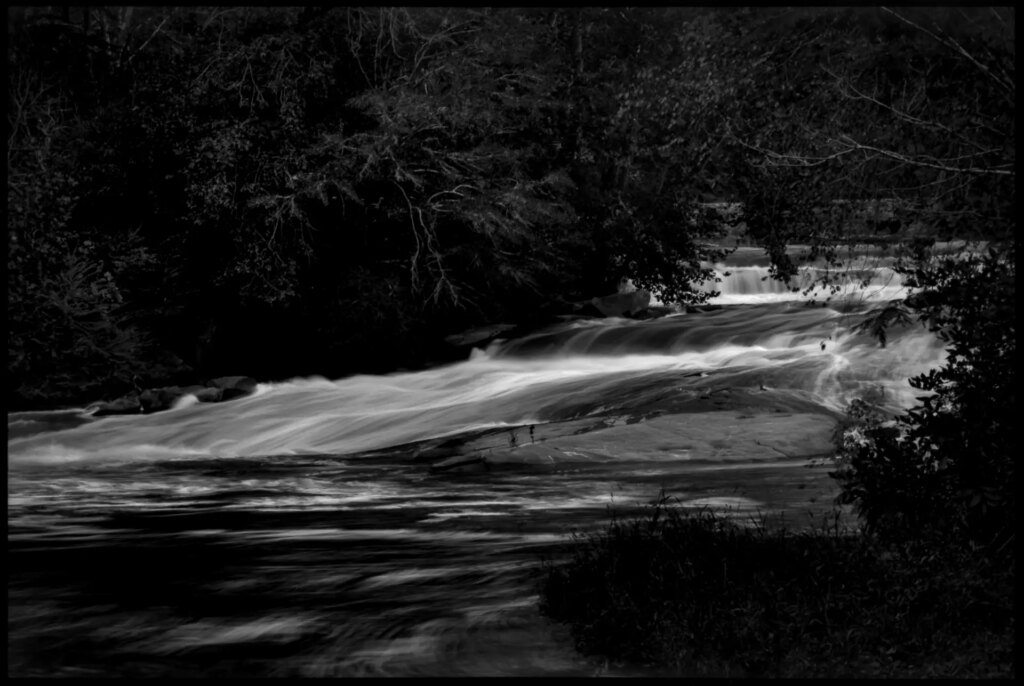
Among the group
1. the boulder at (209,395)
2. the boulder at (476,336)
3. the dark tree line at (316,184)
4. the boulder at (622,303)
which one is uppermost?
the dark tree line at (316,184)

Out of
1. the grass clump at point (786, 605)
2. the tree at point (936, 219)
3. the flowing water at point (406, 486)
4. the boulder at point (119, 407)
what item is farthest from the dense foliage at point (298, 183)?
the grass clump at point (786, 605)

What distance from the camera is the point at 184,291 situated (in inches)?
768

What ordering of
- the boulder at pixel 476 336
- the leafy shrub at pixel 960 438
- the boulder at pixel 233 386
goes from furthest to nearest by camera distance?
the boulder at pixel 476 336
the boulder at pixel 233 386
the leafy shrub at pixel 960 438

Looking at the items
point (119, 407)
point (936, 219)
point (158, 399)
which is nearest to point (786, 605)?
point (936, 219)

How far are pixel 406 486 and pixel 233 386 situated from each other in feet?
26.5

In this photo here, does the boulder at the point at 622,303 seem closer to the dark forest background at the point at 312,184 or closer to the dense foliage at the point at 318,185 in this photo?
the dense foliage at the point at 318,185

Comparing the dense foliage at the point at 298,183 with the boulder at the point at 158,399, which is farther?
the boulder at the point at 158,399

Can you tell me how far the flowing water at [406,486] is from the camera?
251 inches

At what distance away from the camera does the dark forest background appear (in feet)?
57.6

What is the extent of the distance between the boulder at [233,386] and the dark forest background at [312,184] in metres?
0.86

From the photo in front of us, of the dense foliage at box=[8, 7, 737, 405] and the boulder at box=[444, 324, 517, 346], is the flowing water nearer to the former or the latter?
the boulder at box=[444, 324, 517, 346]

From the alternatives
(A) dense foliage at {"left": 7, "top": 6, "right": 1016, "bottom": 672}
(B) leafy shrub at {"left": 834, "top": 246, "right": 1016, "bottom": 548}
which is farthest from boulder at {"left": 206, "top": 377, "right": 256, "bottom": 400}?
(B) leafy shrub at {"left": 834, "top": 246, "right": 1016, "bottom": 548}

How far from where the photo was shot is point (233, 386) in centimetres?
1914

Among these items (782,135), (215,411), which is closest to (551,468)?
(782,135)
